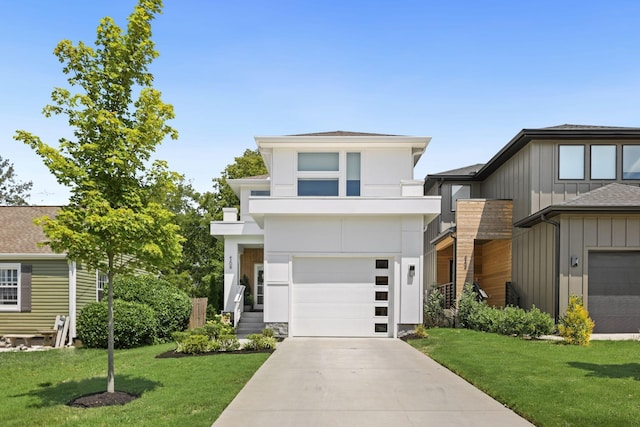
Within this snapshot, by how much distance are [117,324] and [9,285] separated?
4.78m

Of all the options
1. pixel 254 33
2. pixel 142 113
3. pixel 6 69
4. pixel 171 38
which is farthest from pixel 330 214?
pixel 6 69

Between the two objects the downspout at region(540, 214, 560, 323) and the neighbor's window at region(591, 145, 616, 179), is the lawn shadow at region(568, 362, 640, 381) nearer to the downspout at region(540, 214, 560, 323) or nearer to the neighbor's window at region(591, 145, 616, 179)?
the downspout at region(540, 214, 560, 323)

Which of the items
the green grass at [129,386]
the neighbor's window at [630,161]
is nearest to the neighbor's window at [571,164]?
the neighbor's window at [630,161]

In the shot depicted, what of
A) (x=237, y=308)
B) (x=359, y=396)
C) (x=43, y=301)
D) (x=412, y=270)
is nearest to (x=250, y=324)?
(x=237, y=308)

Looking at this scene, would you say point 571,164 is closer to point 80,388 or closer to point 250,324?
point 250,324

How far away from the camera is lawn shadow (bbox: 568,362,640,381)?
31.9 feet

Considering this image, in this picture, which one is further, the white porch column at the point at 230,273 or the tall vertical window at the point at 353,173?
the white porch column at the point at 230,273

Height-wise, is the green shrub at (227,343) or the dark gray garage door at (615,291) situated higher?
the dark gray garage door at (615,291)

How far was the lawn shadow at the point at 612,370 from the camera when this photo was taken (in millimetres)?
9722

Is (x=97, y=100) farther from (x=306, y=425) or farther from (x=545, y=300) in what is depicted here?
(x=545, y=300)

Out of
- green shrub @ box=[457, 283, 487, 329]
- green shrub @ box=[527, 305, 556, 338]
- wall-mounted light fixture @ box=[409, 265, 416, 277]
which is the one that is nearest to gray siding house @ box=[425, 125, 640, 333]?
green shrub @ box=[527, 305, 556, 338]

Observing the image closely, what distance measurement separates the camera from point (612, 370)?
1025cm

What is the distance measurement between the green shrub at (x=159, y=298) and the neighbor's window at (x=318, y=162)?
5.89m

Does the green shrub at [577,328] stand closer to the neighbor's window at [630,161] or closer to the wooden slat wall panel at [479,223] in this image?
the neighbor's window at [630,161]
